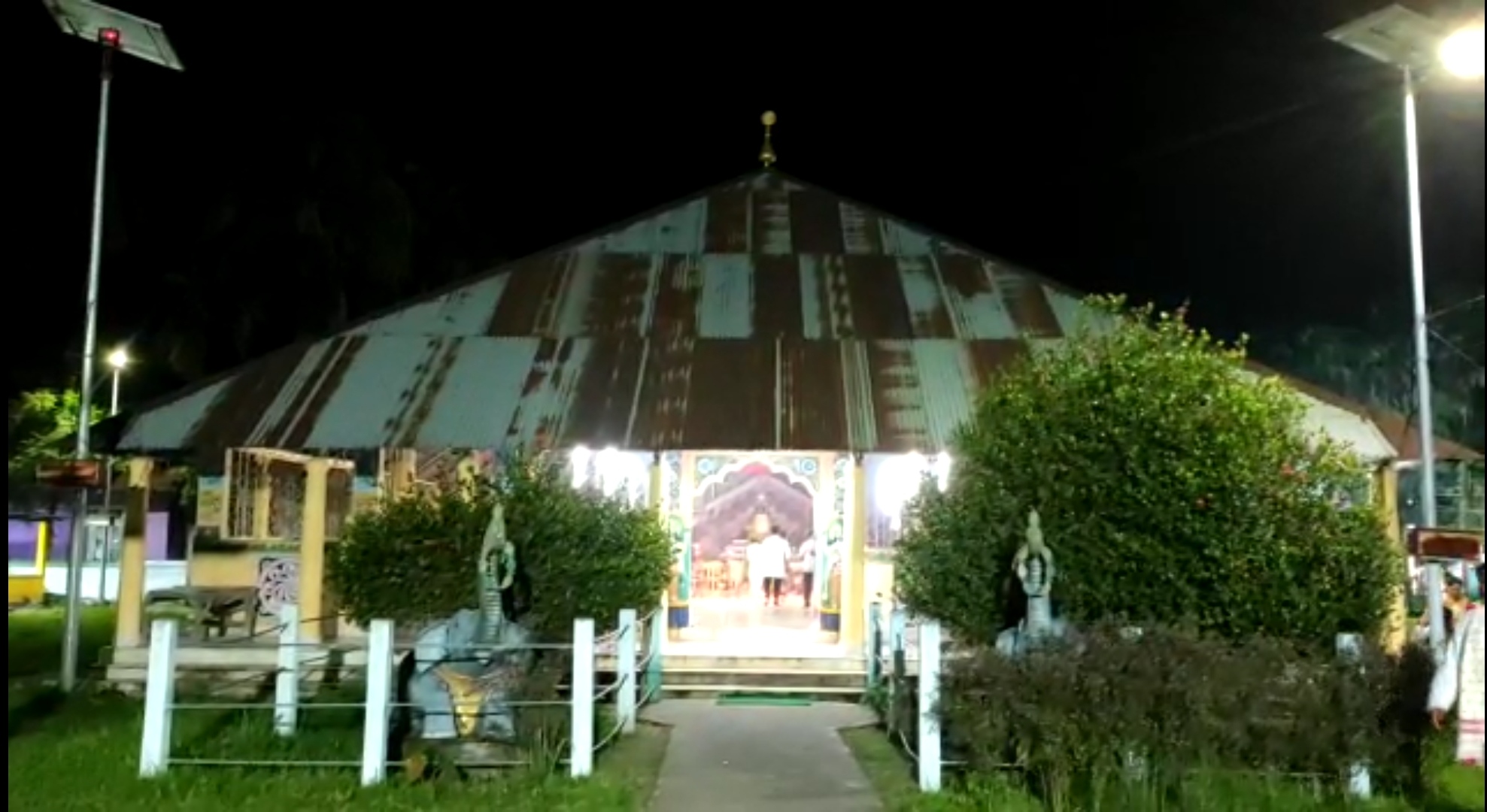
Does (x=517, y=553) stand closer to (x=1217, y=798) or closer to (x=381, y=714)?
(x=381, y=714)

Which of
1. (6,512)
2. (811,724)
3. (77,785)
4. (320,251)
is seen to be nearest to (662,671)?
(811,724)

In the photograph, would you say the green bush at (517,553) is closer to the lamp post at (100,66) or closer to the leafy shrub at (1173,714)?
the lamp post at (100,66)

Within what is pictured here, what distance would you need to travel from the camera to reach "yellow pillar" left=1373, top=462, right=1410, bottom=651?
36.4 feet

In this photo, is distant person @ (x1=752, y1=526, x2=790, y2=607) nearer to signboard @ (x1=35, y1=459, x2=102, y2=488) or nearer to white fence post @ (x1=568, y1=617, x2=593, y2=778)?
signboard @ (x1=35, y1=459, x2=102, y2=488)

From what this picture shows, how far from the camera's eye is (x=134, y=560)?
14.4 m

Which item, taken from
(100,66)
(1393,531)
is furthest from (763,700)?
(100,66)

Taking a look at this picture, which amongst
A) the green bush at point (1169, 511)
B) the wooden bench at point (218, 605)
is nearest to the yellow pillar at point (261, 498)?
the wooden bench at point (218, 605)

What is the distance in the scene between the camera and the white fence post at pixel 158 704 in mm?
8961

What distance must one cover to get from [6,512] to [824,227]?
47.8ft

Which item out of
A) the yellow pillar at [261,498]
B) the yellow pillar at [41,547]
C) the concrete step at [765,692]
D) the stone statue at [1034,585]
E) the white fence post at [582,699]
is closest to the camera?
the white fence post at [582,699]

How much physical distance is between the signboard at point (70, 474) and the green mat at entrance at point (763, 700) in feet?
20.3

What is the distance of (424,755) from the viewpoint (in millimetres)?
8930

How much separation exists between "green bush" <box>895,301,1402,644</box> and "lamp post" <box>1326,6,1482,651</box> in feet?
2.36

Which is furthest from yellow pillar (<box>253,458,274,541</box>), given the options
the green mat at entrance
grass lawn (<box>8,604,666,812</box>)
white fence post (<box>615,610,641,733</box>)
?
white fence post (<box>615,610,641,733</box>)
